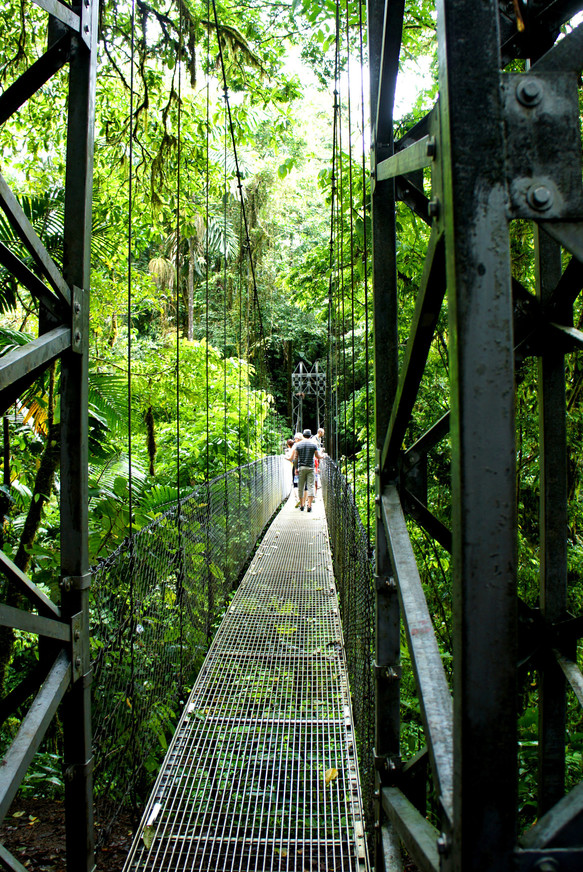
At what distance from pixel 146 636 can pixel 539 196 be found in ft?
7.28

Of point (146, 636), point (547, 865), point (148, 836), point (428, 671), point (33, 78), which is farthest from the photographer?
point (146, 636)

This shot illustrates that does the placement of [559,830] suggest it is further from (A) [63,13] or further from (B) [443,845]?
(A) [63,13]

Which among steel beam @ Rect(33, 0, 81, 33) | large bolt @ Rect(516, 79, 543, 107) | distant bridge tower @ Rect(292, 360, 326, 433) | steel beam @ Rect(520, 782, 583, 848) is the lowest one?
steel beam @ Rect(520, 782, 583, 848)

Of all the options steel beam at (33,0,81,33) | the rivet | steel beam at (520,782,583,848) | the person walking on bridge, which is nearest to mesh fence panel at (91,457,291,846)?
the rivet

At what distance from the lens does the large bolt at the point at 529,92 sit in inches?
29.6

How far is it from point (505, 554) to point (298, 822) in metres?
2.02

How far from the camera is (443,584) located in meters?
3.65

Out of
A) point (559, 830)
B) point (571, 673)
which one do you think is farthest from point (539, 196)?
point (571, 673)

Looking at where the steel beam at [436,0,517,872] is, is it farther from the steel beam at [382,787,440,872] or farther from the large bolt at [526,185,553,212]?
the steel beam at [382,787,440,872]

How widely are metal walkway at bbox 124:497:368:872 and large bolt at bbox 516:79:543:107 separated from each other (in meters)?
2.26

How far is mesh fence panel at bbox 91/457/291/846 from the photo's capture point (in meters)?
1.98

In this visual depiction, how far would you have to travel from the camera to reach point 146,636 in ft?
7.94

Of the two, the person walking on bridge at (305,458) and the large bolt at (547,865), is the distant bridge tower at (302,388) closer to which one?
the person walking on bridge at (305,458)

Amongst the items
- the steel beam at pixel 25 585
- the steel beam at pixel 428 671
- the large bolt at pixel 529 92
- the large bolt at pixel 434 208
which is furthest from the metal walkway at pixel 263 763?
the large bolt at pixel 529 92
